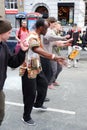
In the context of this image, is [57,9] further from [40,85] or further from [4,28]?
[4,28]

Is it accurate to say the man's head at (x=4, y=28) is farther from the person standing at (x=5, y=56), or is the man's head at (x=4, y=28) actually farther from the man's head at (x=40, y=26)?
the man's head at (x=40, y=26)

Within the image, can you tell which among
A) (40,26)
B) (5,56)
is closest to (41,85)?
(40,26)

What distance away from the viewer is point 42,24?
470 cm

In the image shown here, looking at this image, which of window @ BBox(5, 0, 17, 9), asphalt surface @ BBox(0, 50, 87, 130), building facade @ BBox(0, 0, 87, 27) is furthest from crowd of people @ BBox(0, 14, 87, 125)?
window @ BBox(5, 0, 17, 9)

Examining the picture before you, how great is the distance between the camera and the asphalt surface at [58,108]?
188 inches

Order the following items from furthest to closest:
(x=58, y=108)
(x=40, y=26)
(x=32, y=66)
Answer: (x=58, y=108) < (x=40, y=26) < (x=32, y=66)

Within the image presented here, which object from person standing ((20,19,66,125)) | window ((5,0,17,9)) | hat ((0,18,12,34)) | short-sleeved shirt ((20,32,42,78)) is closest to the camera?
hat ((0,18,12,34))

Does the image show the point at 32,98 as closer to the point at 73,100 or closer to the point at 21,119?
the point at 21,119

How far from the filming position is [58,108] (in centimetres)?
561

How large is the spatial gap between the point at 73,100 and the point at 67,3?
19135 mm

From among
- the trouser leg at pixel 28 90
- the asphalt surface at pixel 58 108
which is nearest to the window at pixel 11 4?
the asphalt surface at pixel 58 108

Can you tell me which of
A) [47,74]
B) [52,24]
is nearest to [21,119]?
[47,74]

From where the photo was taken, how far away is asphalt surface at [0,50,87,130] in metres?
4.79

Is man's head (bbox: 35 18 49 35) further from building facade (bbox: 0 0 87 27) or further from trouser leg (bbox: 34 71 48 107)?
building facade (bbox: 0 0 87 27)
